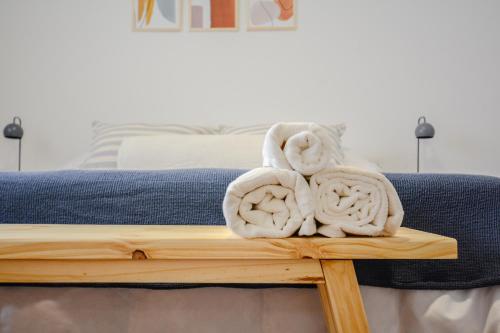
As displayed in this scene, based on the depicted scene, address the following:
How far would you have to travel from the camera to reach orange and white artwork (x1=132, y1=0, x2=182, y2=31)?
2457 millimetres

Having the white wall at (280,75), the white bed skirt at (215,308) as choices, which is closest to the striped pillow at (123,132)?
the white wall at (280,75)

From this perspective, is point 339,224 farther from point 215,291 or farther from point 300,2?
point 300,2

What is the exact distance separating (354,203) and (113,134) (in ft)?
5.08

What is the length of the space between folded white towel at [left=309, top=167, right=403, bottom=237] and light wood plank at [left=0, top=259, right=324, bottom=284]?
0.08 m

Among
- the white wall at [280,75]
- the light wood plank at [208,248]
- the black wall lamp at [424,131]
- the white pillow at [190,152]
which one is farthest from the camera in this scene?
the white wall at [280,75]

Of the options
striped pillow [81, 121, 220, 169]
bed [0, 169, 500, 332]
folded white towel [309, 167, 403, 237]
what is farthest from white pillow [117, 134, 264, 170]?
folded white towel [309, 167, 403, 237]

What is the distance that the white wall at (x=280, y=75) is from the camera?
2.40 meters

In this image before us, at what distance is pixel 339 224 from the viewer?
0.62 m

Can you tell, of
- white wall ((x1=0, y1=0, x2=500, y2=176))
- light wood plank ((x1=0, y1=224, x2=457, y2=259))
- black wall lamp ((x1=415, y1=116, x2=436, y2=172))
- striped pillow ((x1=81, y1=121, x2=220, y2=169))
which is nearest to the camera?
light wood plank ((x1=0, y1=224, x2=457, y2=259))

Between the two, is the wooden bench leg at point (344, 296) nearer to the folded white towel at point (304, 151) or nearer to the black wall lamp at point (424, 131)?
the folded white towel at point (304, 151)

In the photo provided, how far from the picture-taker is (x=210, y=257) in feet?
1.95

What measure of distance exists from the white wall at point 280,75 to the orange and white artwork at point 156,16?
5 centimetres

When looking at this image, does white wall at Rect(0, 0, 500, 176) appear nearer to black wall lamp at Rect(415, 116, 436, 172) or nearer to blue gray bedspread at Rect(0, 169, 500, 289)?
black wall lamp at Rect(415, 116, 436, 172)

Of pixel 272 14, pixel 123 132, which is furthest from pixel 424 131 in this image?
pixel 123 132
